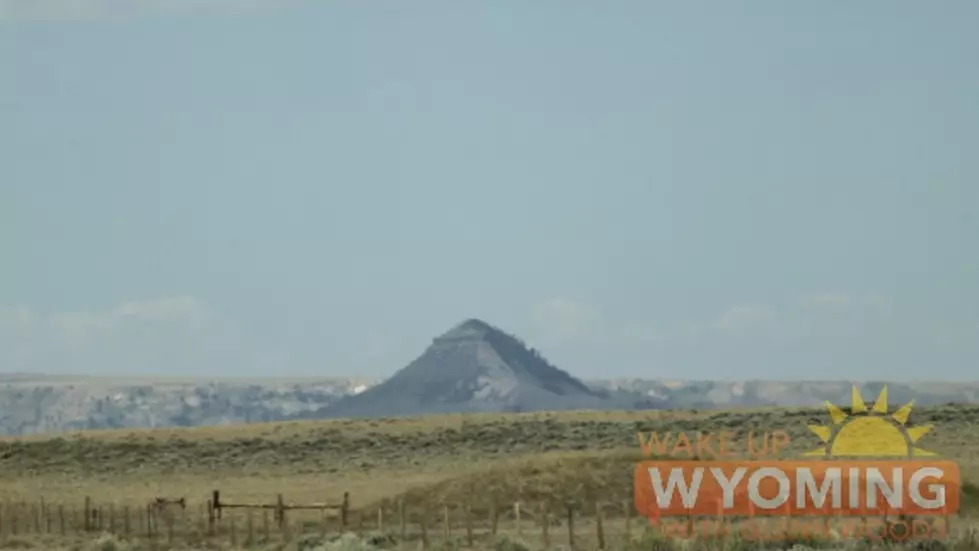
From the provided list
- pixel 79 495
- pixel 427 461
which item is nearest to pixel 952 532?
pixel 79 495

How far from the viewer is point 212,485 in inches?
2744

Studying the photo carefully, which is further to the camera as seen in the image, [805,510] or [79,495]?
[79,495]

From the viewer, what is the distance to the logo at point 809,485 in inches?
1642

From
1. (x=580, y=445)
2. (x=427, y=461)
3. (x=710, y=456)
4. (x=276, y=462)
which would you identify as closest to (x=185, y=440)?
(x=276, y=462)

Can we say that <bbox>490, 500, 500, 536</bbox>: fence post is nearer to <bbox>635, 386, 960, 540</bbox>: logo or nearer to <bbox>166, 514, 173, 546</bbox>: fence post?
<bbox>635, 386, 960, 540</bbox>: logo

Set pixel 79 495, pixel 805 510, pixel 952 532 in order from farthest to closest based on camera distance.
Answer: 1. pixel 79 495
2. pixel 805 510
3. pixel 952 532

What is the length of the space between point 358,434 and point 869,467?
1743 inches

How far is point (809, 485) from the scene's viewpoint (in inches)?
1721

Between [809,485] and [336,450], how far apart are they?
134 feet

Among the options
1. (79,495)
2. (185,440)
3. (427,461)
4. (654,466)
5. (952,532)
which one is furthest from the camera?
(185,440)

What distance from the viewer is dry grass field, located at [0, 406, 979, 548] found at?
65.9 meters

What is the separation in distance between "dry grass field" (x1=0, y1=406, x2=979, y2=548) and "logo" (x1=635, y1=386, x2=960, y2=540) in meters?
5.96

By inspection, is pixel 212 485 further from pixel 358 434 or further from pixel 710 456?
pixel 710 456

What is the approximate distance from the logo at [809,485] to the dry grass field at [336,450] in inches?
235
